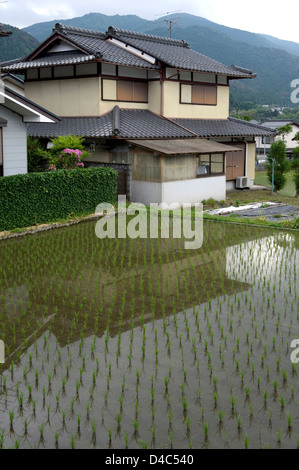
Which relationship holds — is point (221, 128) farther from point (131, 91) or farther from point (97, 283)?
point (97, 283)

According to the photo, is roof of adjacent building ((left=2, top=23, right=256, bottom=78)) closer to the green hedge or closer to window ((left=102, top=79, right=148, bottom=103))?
window ((left=102, top=79, right=148, bottom=103))

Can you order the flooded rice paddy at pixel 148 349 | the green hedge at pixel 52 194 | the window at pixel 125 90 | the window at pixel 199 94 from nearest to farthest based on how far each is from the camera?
the flooded rice paddy at pixel 148 349 < the green hedge at pixel 52 194 < the window at pixel 125 90 < the window at pixel 199 94

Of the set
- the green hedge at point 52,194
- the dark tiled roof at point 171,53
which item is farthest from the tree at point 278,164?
the green hedge at point 52,194

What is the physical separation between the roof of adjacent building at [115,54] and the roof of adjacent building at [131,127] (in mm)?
2120

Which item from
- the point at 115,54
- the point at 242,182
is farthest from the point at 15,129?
the point at 242,182

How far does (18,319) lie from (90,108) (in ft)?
48.4

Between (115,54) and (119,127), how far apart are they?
440 centimetres

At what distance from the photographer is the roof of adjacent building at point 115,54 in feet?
71.1

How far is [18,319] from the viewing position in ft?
27.8

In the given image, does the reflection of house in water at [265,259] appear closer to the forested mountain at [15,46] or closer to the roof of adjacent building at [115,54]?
the roof of adjacent building at [115,54]

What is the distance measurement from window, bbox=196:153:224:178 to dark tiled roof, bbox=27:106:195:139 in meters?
1.15

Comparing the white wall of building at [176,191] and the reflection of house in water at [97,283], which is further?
the white wall of building at [176,191]

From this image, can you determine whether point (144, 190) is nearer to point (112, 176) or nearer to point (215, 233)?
point (112, 176)

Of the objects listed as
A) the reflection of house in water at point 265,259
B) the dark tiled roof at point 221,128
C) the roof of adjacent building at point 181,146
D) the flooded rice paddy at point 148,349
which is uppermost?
the dark tiled roof at point 221,128
